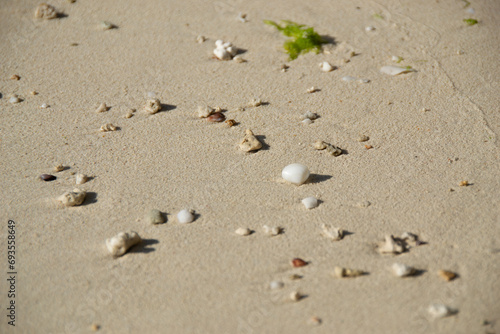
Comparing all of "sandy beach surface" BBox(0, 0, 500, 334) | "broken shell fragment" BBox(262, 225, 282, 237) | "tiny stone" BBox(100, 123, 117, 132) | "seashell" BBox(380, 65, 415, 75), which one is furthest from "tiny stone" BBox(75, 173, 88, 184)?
"seashell" BBox(380, 65, 415, 75)

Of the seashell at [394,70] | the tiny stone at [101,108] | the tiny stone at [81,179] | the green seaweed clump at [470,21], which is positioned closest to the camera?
the tiny stone at [81,179]

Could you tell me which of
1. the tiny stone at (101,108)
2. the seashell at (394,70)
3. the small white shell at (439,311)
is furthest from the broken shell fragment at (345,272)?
the tiny stone at (101,108)

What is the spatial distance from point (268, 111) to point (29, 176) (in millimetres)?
1448

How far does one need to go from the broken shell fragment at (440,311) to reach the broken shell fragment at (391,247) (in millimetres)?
286

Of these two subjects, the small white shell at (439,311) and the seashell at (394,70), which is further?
the seashell at (394,70)

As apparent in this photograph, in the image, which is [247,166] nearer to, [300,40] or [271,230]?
[271,230]

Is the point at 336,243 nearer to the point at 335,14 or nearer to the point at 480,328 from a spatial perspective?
the point at 480,328

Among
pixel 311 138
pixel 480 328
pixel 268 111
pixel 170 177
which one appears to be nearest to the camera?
pixel 480 328

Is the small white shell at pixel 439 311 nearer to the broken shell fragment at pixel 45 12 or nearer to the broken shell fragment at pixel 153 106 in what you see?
the broken shell fragment at pixel 153 106

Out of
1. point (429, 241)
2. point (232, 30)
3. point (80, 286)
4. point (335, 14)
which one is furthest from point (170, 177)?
point (335, 14)

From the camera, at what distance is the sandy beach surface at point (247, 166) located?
178 cm

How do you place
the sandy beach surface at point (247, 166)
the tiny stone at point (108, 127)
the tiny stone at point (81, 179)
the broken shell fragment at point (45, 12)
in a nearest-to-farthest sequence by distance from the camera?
the sandy beach surface at point (247, 166) < the tiny stone at point (81, 179) < the tiny stone at point (108, 127) < the broken shell fragment at point (45, 12)

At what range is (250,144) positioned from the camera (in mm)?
2475

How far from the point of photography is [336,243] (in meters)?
1.98
